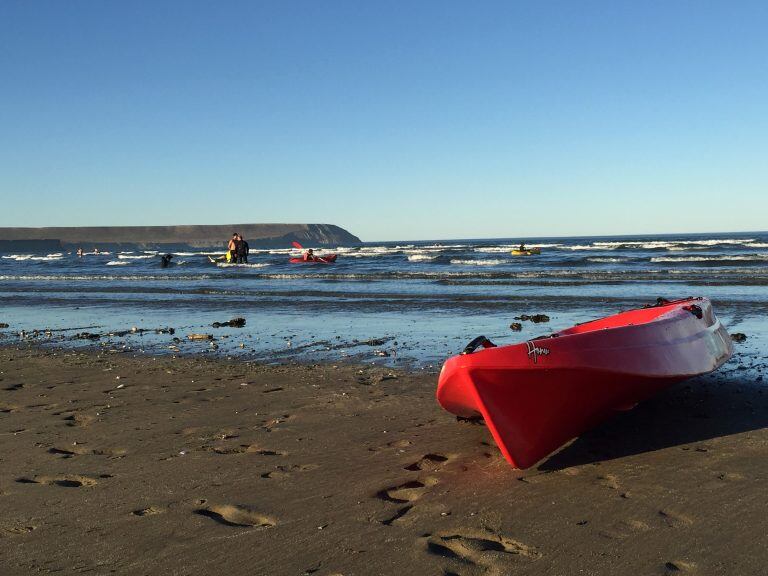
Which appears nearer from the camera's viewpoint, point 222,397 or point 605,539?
point 605,539

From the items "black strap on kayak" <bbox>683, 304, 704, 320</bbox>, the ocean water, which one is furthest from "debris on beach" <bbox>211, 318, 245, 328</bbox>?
"black strap on kayak" <bbox>683, 304, 704, 320</bbox>

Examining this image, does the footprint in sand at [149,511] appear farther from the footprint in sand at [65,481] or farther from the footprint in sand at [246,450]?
the footprint in sand at [246,450]

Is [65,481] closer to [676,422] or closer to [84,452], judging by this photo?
[84,452]

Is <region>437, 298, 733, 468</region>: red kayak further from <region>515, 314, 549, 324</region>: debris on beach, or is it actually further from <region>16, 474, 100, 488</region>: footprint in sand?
<region>515, 314, 549, 324</region>: debris on beach

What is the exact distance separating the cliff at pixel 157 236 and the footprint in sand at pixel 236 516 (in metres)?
159

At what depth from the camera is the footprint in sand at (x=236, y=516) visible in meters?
3.93

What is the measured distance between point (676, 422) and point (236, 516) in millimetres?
3646

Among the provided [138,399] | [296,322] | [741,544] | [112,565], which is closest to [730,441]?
[741,544]

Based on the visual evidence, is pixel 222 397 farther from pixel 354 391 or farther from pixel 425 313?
pixel 425 313

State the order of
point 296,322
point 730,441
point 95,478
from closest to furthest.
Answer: point 95,478, point 730,441, point 296,322

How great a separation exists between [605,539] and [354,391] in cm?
398

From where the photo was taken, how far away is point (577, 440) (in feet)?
17.4

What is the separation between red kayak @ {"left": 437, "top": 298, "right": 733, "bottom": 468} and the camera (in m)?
4.68

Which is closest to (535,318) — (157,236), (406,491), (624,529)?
(406,491)
